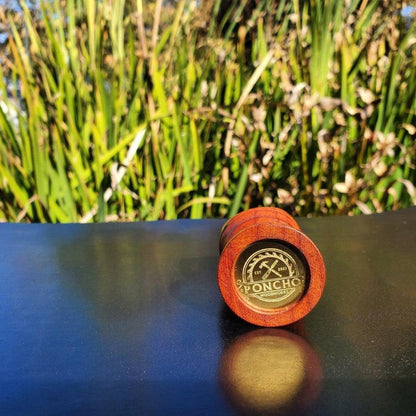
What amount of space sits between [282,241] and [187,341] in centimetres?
22

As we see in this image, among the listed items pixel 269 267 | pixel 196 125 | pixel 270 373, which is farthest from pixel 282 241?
pixel 196 125

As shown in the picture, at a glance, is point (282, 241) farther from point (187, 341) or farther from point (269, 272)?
point (187, 341)

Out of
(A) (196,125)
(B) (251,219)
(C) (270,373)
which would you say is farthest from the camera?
(A) (196,125)

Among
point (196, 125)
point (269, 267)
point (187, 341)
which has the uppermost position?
point (269, 267)

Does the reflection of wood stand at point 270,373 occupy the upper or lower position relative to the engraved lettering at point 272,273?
lower

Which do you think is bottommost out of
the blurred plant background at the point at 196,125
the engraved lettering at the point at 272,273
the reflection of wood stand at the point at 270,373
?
the blurred plant background at the point at 196,125

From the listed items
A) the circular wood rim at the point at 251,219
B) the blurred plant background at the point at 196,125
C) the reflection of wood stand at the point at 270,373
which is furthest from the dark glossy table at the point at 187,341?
the blurred plant background at the point at 196,125

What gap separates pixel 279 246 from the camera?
2.85 feet

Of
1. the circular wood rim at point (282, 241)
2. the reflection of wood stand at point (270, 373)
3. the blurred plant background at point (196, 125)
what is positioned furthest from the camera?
the blurred plant background at point (196, 125)

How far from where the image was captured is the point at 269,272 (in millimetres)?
876

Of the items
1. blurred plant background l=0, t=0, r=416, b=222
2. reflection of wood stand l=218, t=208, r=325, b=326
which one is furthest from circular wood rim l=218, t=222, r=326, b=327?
blurred plant background l=0, t=0, r=416, b=222

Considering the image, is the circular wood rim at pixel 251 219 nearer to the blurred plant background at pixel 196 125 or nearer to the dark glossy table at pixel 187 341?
the dark glossy table at pixel 187 341

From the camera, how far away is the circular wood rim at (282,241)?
84 centimetres

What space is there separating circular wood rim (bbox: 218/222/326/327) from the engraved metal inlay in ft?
0.05
